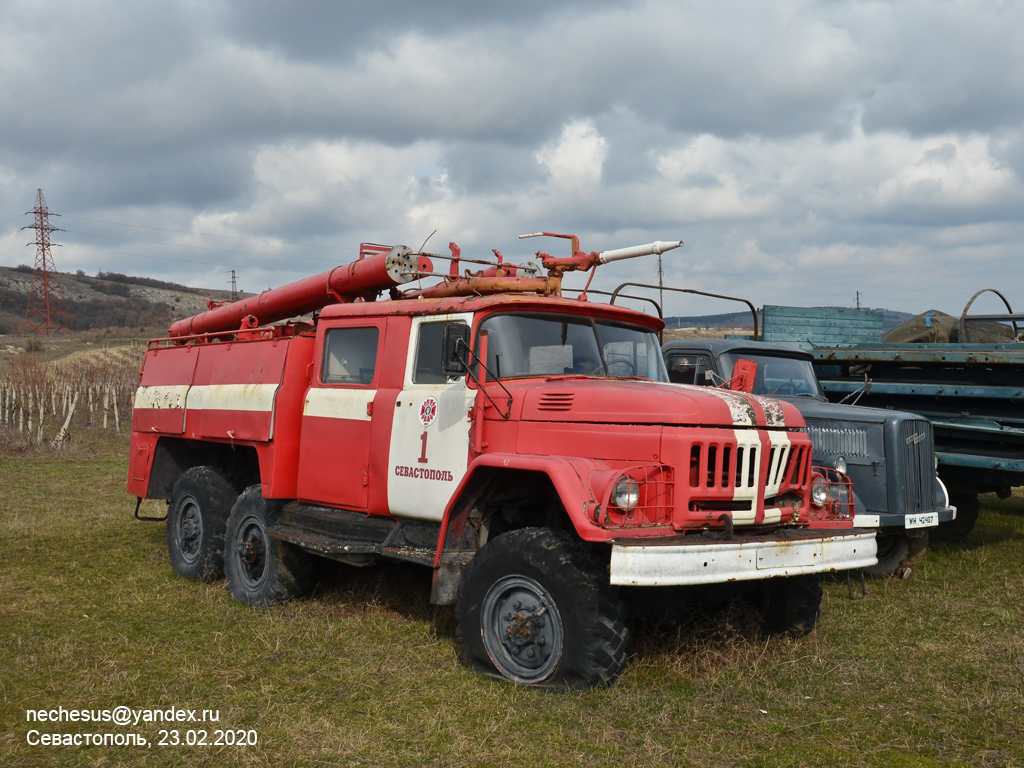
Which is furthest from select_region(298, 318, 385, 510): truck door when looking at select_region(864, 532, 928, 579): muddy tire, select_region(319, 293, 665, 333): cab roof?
select_region(864, 532, 928, 579): muddy tire

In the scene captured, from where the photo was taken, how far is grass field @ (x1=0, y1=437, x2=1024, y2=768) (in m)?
4.28

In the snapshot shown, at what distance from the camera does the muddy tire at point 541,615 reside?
481 cm

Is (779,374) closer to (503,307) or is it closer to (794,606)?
(794,606)

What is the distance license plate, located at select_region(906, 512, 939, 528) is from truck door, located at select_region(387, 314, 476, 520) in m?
4.35

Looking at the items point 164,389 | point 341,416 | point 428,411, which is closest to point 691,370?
point 428,411

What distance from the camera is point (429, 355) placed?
6.29 metres

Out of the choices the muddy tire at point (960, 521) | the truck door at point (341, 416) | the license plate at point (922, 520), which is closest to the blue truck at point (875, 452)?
the license plate at point (922, 520)

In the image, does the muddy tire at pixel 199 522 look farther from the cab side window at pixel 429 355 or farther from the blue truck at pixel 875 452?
the blue truck at pixel 875 452

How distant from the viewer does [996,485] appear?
31.9ft

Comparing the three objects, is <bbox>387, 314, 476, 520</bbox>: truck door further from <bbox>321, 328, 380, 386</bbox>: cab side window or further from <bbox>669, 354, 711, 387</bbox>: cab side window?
<bbox>669, 354, 711, 387</bbox>: cab side window

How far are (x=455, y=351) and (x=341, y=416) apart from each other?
5.02 feet

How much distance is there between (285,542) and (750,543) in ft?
13.1

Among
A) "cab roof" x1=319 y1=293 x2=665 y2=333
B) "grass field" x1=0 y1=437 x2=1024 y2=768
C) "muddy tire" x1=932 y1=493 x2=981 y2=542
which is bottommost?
"grass field" x1=0 y1=437 x2=1024 y2=768

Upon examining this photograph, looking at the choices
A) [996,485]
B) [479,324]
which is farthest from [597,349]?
[996,485]
